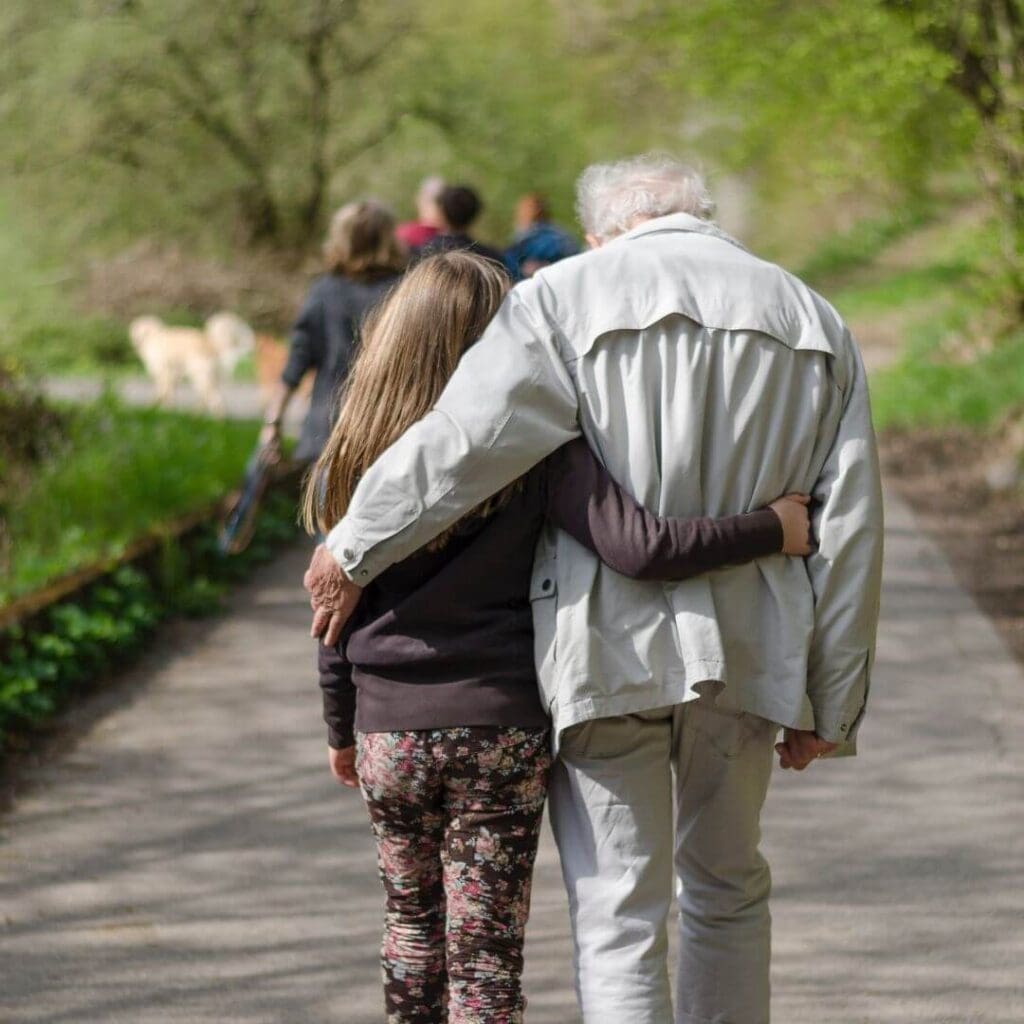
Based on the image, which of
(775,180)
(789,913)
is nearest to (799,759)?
(789,913)

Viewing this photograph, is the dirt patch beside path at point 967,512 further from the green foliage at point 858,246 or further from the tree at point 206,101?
the green foliage at point 858,246

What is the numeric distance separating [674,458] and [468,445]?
359 mm

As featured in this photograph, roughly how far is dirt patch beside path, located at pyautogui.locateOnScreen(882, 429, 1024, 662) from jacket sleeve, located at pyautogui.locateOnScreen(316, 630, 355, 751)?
4.63m

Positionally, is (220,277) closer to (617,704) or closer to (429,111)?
(429,111)

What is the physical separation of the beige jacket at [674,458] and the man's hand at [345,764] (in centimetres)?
52

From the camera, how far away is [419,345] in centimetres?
281

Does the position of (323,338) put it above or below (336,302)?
Result: below

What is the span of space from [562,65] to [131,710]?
18.8 metres

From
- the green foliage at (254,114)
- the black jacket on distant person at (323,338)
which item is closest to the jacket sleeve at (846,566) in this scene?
the black jacket on distant person at (323,338)

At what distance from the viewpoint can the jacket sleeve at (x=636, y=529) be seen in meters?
2.77

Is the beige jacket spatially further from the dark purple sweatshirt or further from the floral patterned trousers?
the floral patterned trousers

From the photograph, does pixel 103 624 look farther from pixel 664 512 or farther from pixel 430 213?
pixel 664 512

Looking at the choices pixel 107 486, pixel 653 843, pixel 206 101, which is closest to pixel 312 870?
pixel 653 843

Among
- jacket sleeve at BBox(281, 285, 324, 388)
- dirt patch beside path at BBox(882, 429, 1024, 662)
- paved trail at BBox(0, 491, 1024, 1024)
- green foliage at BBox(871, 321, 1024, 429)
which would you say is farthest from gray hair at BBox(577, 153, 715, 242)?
green foliage at BBox(871, 321, 1024, 429)
